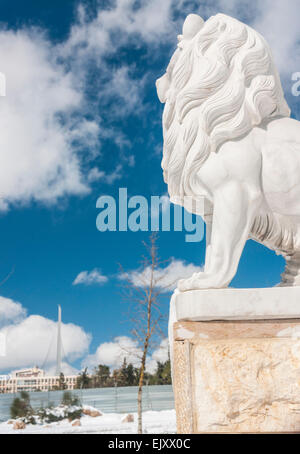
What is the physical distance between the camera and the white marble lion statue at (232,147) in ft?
6.87

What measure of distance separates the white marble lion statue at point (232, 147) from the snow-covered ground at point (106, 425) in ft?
23.4

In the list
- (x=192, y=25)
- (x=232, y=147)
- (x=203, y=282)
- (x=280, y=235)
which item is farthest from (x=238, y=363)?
(x=192, y=25)

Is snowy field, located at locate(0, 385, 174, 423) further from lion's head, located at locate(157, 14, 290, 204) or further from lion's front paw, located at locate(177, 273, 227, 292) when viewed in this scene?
lion's head, located at locate(157, 14, 290, 204)

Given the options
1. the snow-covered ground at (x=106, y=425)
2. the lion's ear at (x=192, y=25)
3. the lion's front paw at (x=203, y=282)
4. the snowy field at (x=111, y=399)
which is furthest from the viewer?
the snowy field at (x=111, y=399)

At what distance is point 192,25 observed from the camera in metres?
2.40

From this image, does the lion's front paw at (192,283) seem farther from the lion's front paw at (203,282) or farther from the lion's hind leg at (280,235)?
the lion's hind leg at (280,235)

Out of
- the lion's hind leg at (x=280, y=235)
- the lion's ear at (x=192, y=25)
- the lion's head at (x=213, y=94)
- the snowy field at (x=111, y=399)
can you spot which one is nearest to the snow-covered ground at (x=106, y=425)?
the snowy field at (x=111, y=399)

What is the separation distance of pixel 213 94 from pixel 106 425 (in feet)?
27.5

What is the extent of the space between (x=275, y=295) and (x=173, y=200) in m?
0.79

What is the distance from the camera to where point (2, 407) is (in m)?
9.39

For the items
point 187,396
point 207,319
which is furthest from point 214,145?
point 187,396

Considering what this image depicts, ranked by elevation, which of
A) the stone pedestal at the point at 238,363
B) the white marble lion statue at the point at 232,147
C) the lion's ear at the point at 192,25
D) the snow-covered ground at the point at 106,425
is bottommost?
the snow-covered ground at the point at 106,425

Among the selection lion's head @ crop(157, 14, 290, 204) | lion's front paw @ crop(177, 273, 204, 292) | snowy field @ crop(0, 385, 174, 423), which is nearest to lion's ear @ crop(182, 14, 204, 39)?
lion's head @ crop(157, 14, 290, 204)

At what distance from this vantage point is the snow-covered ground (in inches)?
334
